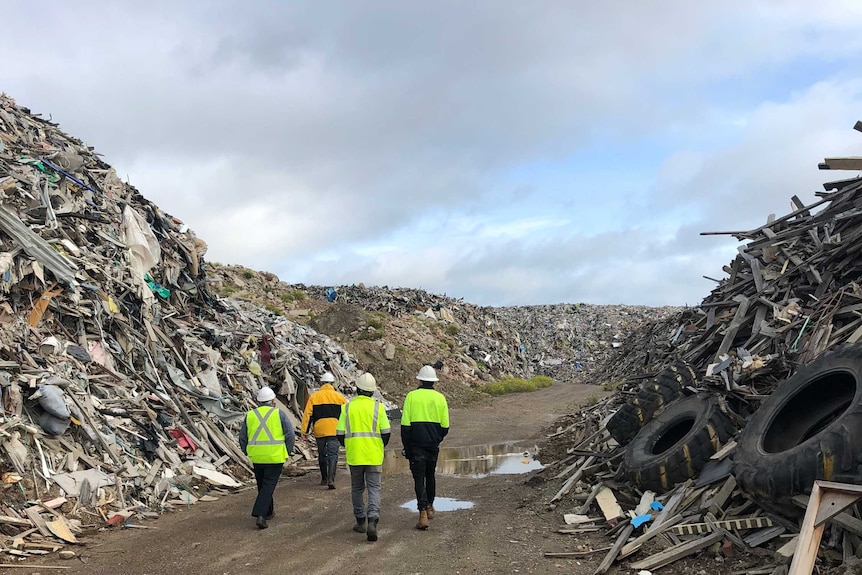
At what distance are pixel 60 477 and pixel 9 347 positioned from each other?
6.85ft

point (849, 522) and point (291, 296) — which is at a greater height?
point (291, 296)

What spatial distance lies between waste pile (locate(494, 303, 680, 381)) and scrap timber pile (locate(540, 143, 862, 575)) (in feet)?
70.4

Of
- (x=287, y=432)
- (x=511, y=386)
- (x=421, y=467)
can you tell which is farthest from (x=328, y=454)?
(x=511, y=386)

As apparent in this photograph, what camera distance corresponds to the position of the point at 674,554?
5.91 meters

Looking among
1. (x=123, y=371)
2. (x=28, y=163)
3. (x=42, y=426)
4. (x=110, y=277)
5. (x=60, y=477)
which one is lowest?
(x=60, y=477)

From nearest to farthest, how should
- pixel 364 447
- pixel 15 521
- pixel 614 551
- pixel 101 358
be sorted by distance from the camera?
pixel 614 551
pixel 15 521
pixel 364 447
pixel 101 358

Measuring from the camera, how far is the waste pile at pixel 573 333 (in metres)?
37.2

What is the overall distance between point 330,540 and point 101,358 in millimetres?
5524

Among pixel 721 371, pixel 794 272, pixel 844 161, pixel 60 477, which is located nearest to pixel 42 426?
pixel 60 477

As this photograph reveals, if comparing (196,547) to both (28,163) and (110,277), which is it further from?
(28,163)

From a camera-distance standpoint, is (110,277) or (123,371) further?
(110,277)

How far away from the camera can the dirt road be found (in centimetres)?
618

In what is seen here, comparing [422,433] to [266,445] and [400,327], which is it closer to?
[266,445]

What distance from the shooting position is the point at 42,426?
8141 mm
